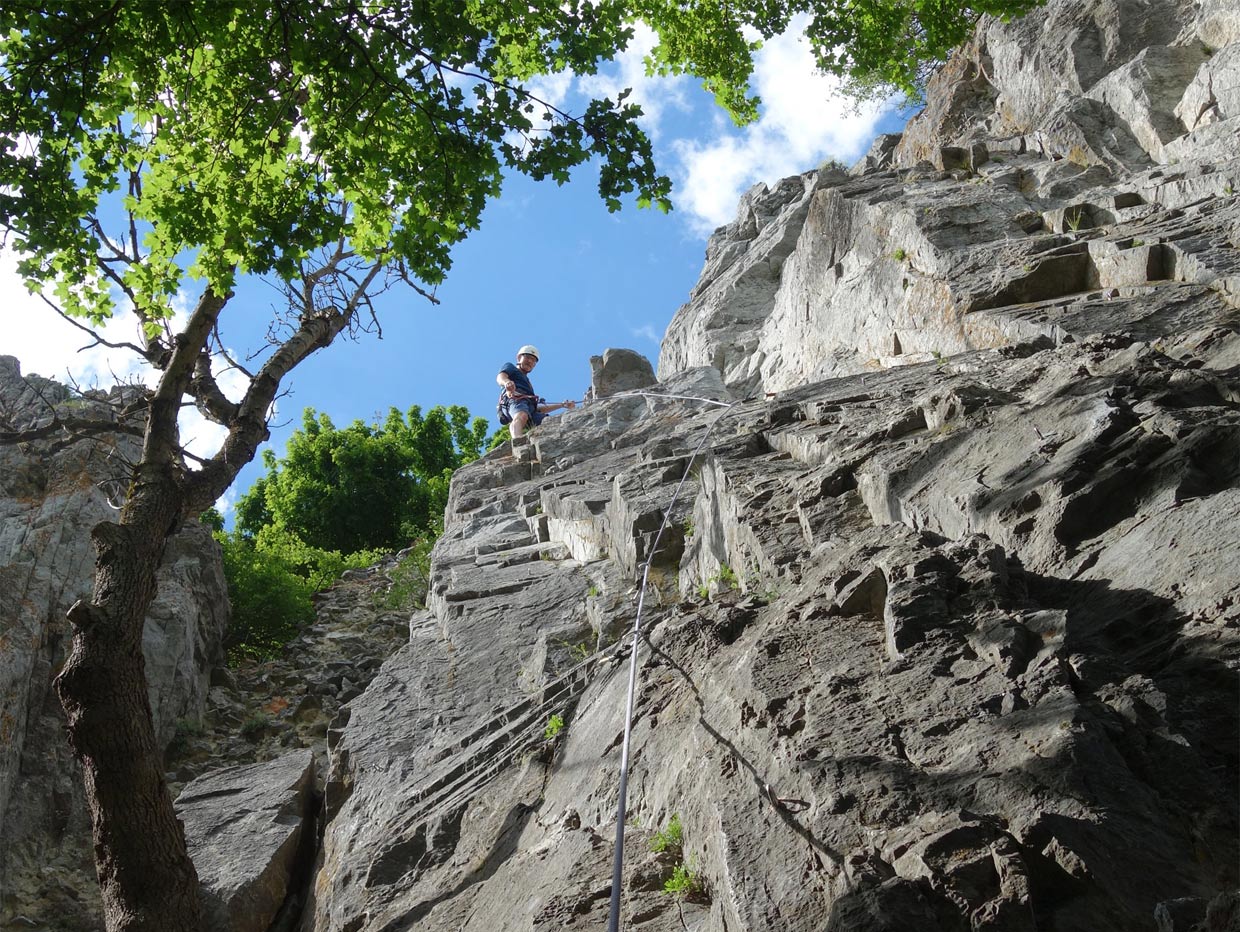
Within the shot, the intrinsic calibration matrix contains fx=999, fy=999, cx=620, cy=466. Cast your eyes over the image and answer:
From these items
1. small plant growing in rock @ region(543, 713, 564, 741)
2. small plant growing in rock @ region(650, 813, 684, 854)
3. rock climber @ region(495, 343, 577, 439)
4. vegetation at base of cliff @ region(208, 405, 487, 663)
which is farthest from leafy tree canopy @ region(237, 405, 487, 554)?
small plant growing in rock @ region(650, 813, 684, 854)

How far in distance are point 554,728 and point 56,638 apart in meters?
7.48

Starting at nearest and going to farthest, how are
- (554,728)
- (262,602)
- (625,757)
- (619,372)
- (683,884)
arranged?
(683,884)
(625,757)
(554,728)
(262,602)
(619,372)

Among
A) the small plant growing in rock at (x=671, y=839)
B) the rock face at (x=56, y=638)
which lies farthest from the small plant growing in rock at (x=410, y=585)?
the small plant growing in rock at (x=671, y=839)

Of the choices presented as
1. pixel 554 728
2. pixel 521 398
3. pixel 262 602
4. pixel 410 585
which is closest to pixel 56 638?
pixel 262 602

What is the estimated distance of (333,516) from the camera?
2472 centimetres

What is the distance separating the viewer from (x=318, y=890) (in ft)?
25.0

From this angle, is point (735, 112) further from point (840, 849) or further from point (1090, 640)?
point (840, 849)

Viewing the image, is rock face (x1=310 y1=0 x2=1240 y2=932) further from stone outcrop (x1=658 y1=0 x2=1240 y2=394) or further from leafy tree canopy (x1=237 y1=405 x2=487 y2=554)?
leafy tree canopy (x1=237 y1=405 x2=487 y2=554)

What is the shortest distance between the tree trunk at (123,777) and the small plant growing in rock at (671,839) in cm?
333

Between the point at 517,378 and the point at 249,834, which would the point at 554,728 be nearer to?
the point at 249,834

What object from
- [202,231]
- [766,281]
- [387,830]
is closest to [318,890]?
[387,830]

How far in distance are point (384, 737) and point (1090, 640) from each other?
6234mm

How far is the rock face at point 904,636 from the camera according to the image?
3.52 m

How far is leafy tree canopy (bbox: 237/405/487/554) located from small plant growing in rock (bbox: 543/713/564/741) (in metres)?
15.6
